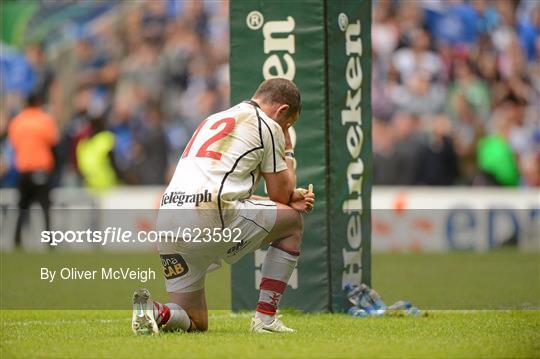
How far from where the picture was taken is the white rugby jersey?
25.0 ft

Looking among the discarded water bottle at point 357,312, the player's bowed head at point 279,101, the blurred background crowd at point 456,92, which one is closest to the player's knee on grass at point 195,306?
the player's bowed head at point 279,101

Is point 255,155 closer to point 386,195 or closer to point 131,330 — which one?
point 131,330

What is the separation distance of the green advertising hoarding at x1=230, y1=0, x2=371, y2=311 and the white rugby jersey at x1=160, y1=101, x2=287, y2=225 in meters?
1.94

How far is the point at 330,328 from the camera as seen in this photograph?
8383 mm

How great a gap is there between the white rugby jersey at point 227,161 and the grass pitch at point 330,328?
0.91 m

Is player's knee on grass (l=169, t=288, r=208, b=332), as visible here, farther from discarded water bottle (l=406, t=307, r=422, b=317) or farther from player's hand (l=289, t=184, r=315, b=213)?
discarded water bottle (l=406, t=307, r=422, b=317)

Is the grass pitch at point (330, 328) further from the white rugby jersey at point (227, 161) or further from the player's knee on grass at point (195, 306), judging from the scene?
the white rugby jersey at point (227, 161)

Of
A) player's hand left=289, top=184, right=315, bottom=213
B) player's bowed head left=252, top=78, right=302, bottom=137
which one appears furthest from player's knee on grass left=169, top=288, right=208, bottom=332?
player's bowed head left=252, top=78, right=302, bottom=137

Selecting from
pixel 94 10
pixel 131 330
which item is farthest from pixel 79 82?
pixel 131 330

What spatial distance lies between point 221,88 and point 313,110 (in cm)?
1388

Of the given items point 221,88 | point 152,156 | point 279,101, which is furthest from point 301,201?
point 221,88

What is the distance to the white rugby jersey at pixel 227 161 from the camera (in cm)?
762

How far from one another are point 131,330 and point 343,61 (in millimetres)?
3120

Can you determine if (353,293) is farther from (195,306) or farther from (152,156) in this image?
(152,156)
